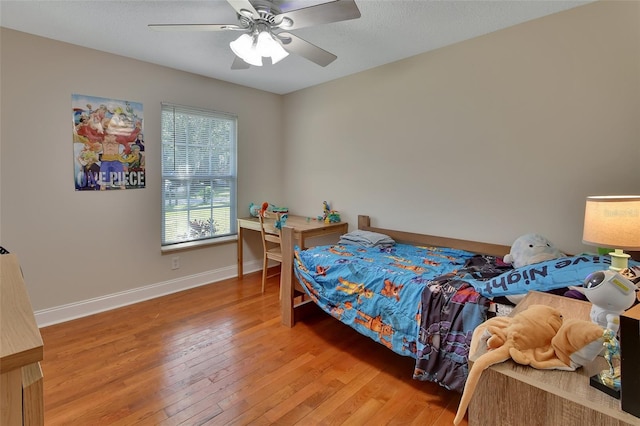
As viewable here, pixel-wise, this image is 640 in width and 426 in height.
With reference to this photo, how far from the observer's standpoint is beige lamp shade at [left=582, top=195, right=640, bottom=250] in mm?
1459

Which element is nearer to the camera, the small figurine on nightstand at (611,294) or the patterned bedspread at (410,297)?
the small figurine on nightstand at (611,294)

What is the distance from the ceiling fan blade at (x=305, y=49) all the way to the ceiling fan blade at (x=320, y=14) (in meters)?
0.17

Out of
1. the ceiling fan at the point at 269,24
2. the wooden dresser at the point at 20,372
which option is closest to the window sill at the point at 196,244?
the ceiling fan at the point at 269,24

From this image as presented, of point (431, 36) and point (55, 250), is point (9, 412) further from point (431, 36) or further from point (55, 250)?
point (431, 36)

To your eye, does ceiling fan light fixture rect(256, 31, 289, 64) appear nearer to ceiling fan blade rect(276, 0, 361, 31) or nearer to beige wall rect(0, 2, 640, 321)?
ceiling fan blade rect(276, 0, 361, 31)

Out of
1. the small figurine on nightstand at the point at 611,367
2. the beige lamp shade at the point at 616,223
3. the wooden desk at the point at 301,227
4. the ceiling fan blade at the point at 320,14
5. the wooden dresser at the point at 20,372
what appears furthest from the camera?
the wooden desk at the point at 301,227

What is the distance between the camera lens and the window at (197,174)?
3.40m

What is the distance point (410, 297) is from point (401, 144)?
5.57ft

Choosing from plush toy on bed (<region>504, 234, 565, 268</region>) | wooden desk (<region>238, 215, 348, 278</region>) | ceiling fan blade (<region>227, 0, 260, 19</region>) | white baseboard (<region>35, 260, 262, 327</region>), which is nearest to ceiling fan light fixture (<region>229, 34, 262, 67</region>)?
ceiling fan blade (<region>227, 0, 260, 19</region>)

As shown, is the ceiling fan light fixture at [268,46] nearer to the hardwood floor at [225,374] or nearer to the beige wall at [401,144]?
the beige wall at [401,144]

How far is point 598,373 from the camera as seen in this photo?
2.70 feet

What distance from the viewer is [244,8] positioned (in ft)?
5.69

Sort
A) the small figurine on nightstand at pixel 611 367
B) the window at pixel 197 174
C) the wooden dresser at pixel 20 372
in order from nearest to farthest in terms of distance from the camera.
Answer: the wooden dresser at pixel 20 372
the small figurine on nightstand at pixel 611 367
the window at pixel 197 174

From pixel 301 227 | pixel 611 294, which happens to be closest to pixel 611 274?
pixel 611 294
